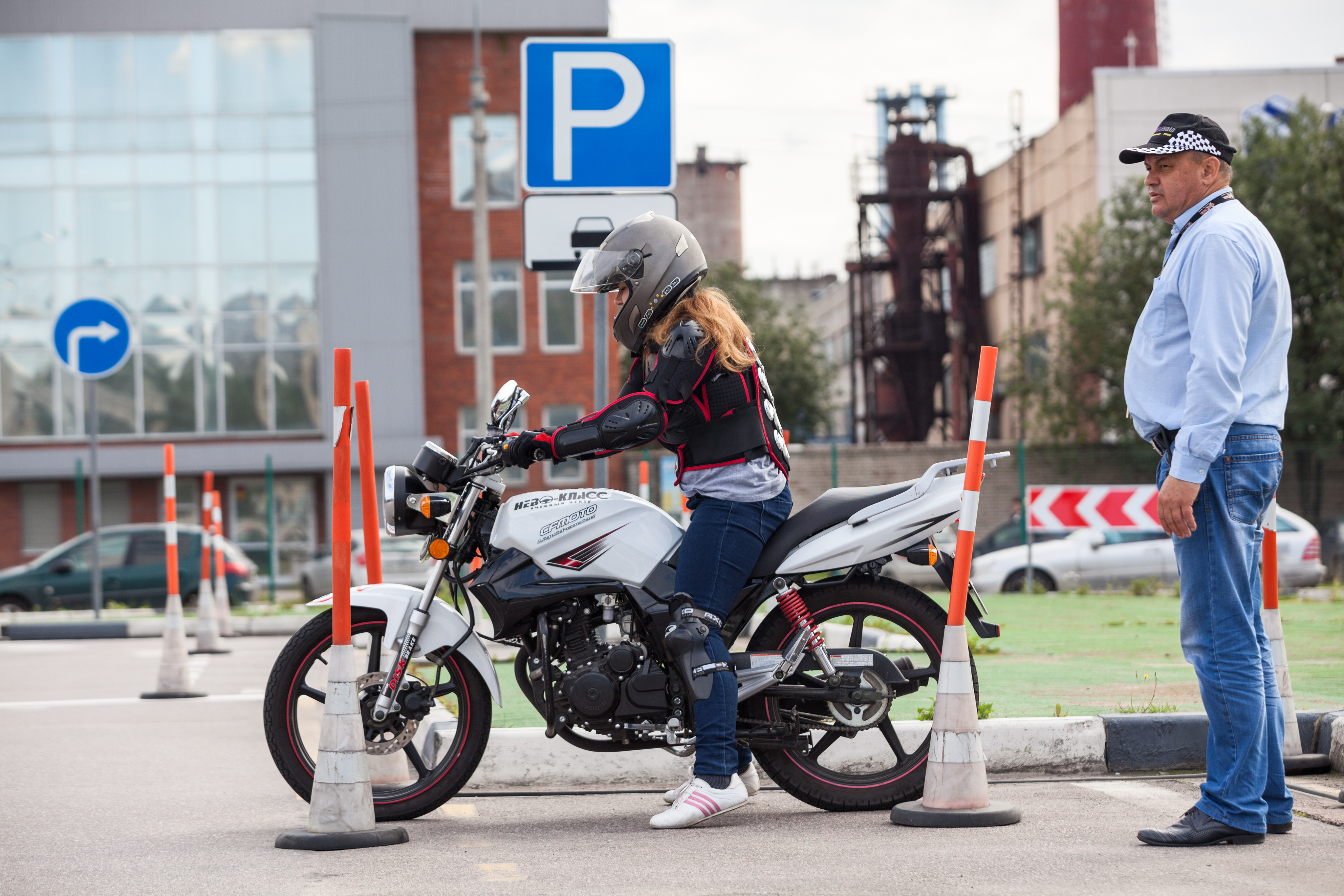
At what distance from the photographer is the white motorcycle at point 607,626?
16.1 ft

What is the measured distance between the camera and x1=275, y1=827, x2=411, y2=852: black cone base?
4.54 meters

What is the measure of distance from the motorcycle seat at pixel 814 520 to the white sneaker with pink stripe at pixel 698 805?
0.74 meters

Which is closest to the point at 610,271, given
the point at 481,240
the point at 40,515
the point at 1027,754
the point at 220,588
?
the point at 1027,754

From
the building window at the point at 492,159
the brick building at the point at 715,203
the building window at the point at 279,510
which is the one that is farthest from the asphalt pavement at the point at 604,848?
the brick building at the point at 715,203

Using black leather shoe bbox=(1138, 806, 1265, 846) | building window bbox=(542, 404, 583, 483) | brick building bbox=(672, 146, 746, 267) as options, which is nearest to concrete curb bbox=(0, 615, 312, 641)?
black leather shoe bbox=(1138, 806, 1265, 846)

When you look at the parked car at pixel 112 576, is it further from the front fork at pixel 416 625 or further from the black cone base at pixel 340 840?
the black cone base at pixel 340 840

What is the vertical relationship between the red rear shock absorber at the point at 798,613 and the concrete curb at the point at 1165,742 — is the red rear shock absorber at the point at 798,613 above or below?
above

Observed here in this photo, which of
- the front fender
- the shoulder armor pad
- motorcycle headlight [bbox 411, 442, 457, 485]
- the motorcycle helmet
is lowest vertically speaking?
the front fender

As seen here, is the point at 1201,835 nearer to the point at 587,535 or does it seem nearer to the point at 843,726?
the point at 843,726

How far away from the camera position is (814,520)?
505 centimetres

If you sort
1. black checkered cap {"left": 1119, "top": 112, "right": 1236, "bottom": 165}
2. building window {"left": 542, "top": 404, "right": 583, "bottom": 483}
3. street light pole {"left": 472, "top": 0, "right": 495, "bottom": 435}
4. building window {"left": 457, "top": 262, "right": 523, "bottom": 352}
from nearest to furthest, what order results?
black checkered cap {"left": 1119, "top": 112, "right": 1236, "bottom": 165} < street light pole {"left": 472, "top": 0, "right": 495, "bottom": 435} < building window {"left": 542, "top": 404, "right": 583, "bottom": 483} < building window {"left": 457, "top": 262, "right": 523, "bottom": 352}

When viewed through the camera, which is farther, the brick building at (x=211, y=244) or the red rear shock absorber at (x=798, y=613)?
the brick building at (x=211, y=244)

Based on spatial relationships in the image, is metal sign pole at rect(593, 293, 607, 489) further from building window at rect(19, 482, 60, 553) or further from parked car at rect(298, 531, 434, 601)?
building window at rect(19, 482, 60, 553)

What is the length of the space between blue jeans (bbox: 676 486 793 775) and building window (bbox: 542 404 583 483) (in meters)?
27.4
